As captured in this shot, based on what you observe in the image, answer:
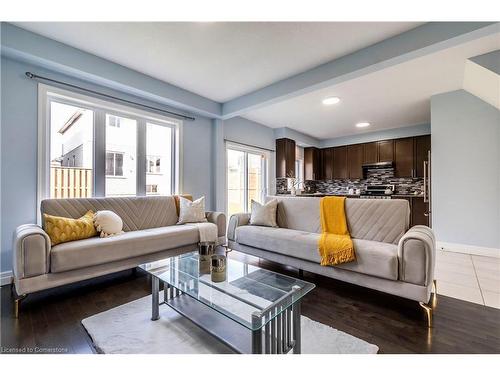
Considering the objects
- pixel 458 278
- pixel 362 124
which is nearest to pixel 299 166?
pixel 362 124

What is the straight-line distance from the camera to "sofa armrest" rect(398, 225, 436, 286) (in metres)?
1.70

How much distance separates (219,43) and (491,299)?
3.53 meters

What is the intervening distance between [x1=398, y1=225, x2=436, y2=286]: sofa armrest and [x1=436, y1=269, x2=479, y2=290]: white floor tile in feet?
3.66

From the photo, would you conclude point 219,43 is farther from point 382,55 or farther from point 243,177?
point 243,177

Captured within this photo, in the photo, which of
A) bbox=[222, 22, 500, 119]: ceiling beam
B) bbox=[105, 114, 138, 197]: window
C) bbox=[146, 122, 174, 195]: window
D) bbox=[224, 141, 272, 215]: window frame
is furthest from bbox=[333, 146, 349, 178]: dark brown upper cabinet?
bbox=[105, 114, 138, 197]: window

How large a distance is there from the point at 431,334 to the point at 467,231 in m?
2.77

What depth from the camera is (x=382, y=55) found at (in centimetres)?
234

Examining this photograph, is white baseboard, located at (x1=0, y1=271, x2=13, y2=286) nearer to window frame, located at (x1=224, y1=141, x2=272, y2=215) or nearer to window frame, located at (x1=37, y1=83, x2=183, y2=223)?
window frame, located at (x1=37, y1=83, x2=183, y2=223)

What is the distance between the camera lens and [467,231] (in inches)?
135

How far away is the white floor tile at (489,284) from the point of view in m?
2.25

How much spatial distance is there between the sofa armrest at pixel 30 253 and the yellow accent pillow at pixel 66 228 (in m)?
0.22

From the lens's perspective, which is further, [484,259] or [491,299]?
[484,259]
